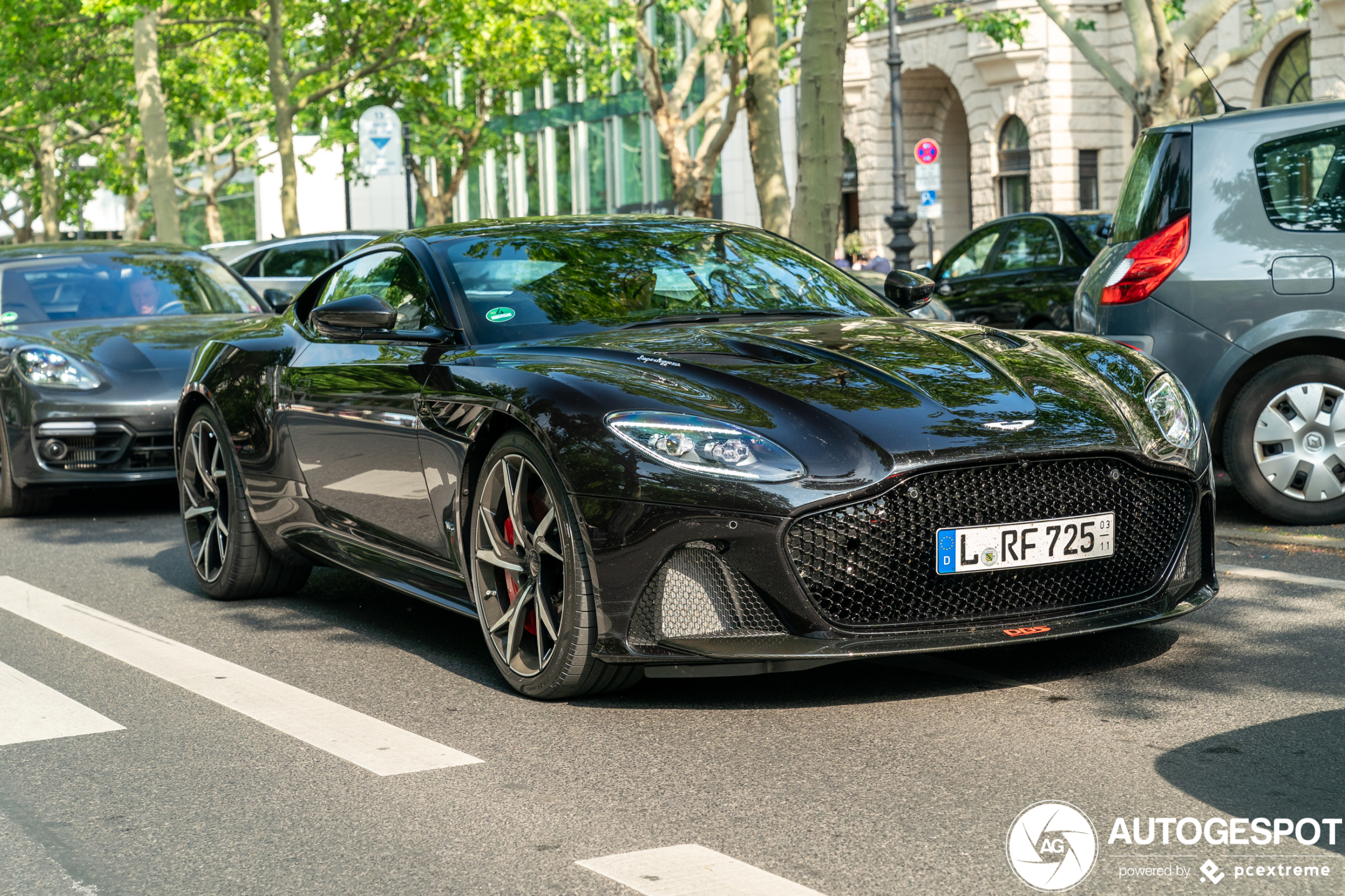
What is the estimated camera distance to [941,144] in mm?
39312

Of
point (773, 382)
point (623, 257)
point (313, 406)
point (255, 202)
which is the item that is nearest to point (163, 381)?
point (313, 406)

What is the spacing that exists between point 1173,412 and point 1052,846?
1924mm

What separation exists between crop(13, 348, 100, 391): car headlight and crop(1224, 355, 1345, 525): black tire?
6.00m

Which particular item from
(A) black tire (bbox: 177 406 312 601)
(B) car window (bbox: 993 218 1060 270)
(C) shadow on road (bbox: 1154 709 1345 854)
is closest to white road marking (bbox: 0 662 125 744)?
(A) black tire (bbox: 177 406 312 601)

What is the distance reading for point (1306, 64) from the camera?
28.2 meters

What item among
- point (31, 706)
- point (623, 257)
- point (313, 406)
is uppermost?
point (623, 257)

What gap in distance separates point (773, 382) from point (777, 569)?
1.86ft

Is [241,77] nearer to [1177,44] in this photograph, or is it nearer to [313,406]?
[1177,44]

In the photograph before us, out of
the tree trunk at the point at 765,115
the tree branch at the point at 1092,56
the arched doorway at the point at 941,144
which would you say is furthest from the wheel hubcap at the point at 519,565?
the arched doorway at the point at 941,144

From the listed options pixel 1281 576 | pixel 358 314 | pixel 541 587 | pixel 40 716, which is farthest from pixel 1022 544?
pixel 40 716

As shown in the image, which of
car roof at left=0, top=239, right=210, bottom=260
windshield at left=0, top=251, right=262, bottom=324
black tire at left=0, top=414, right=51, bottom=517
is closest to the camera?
black tire at left=0, top=414, right=51, bottom=517

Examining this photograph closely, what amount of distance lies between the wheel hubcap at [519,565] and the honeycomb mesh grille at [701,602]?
344 millimetres

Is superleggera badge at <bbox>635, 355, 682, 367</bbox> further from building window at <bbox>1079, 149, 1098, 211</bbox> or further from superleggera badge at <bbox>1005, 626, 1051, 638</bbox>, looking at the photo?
building window at <bbox>1079, 149, 1098, 211</bbox>

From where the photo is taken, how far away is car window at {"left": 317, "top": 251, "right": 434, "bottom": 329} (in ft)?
19.0
